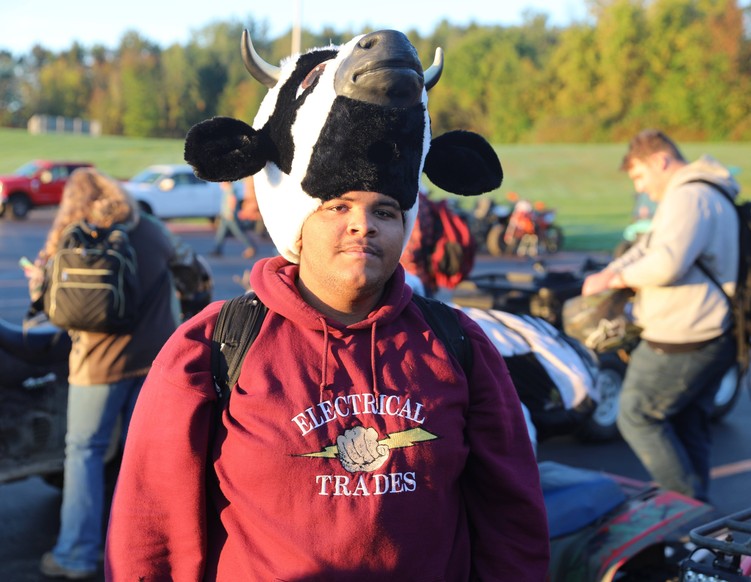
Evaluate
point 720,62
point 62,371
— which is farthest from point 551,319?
point 720,62

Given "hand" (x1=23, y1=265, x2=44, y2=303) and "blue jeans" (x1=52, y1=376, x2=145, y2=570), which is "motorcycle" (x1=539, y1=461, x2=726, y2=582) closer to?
"blue jeans" (x1=52, y1=376, x2=145, y2=570)

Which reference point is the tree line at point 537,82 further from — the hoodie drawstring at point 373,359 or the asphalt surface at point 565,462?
the hoodie drawstring at point 373,359

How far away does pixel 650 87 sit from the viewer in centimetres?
6894

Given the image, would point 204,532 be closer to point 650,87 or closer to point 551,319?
point 551,319

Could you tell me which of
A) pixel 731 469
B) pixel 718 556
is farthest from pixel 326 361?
pixel 731 469

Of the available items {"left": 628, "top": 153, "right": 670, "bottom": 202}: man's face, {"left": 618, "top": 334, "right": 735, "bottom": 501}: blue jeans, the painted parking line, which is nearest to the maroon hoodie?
{"left": 618, "top": 334, "right": 735, "bottom": 501}: blue jeans

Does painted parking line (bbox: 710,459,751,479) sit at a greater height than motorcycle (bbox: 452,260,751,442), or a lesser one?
lesser

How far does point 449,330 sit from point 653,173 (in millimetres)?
3077

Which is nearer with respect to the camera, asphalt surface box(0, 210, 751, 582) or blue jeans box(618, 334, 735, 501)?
blue jeans box(618, 334, 735, 501)

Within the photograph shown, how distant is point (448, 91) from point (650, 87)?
1880 centimetres

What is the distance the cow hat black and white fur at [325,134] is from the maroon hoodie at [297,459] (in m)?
0.22

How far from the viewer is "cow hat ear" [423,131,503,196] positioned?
91.5 inches

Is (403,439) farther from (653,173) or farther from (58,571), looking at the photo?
(653,173)

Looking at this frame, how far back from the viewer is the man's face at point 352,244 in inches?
79.7
